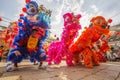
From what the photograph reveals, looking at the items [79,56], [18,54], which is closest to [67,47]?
[79,56]


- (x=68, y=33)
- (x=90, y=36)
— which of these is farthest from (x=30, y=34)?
(x=90, y=36)

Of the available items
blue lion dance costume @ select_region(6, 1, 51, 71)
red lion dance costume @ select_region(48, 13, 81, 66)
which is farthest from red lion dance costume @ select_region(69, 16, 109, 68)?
blue lion dance costume @ select_region(6, 1, 51, 71)

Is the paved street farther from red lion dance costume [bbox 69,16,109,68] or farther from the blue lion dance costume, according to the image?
red lion dance costume [bbox 69,16,109,68]

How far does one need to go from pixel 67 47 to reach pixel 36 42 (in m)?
1.65

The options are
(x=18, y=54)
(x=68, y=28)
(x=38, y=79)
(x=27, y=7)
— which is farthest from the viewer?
(x=68, y=28)

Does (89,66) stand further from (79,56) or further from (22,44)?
(22,44)

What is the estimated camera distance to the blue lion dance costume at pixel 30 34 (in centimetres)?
446

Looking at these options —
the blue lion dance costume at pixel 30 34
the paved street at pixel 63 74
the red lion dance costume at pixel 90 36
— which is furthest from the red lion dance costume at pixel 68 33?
the paved street at pixel 63 74

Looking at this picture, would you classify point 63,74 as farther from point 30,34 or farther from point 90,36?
point 90,36

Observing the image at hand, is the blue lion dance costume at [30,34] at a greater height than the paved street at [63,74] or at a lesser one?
greater

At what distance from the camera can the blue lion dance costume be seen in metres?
4.46

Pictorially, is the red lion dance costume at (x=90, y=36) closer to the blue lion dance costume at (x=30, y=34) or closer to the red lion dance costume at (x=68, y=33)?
the red lion dance costume at (x=68, y=33)

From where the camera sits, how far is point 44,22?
4.52 meters

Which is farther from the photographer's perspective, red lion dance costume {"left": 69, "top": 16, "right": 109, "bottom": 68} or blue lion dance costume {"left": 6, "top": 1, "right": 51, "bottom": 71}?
red lion dance costume {"left": 69, "top": 16, "right": 109, "bottom": 68}
